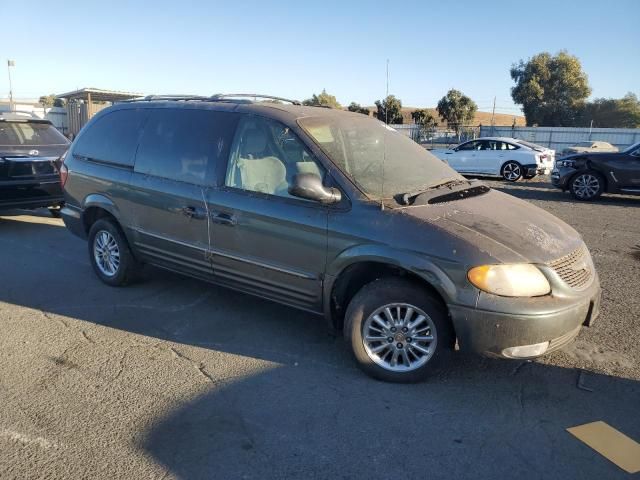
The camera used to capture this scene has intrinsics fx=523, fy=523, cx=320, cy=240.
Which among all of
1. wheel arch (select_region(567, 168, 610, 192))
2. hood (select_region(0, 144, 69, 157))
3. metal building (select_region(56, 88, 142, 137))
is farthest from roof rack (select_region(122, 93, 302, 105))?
metal building (select_region(56, 88, 142, 137))

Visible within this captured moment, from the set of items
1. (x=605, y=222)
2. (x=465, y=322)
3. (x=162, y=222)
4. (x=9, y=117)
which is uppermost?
(x=9, y=117)

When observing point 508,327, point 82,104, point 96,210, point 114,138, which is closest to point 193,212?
point 114,138

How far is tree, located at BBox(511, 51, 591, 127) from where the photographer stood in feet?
156

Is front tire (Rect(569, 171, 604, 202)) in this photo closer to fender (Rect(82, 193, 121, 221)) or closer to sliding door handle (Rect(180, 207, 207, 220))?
sliding door handle (Rect(180, 207, 207, 220))

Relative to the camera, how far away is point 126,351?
3977 mm

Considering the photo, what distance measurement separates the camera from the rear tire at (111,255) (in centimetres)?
519

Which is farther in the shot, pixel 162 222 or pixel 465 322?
pixel 162 222

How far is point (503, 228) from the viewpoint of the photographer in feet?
11.3

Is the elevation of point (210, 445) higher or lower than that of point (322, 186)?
lower

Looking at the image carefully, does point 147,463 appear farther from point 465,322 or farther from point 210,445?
point 465,322

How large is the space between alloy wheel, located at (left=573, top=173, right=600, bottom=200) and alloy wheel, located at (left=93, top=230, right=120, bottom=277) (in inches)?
430

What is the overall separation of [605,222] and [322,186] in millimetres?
7760

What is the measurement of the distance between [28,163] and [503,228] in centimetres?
716

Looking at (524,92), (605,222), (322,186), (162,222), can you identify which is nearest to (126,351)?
(162,222)
